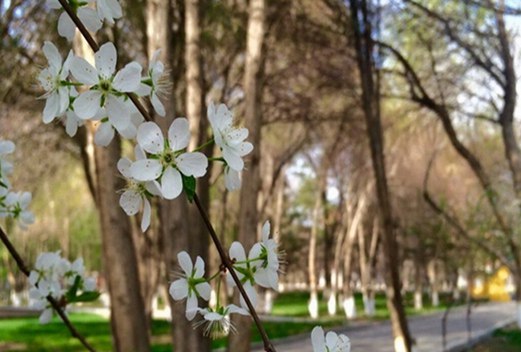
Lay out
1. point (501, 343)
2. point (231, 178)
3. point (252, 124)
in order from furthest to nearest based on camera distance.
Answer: point (501, 343)
point (252, 124)
point (231, 178)

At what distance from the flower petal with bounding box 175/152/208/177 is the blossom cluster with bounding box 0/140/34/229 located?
869 millimetres

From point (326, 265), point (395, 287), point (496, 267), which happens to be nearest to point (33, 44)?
point (395, 287)

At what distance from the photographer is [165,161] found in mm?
1040

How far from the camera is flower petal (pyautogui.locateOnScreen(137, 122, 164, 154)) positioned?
1.03 metres

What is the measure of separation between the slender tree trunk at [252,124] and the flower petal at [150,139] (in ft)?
16.2

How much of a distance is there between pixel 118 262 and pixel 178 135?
5012 mm

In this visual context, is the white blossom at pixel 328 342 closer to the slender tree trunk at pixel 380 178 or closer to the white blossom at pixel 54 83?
the white blossom at pixel 54 83

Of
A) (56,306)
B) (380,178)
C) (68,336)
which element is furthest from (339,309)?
(56,306)

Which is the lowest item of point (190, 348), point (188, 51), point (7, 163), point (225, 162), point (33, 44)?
point (190, 348)

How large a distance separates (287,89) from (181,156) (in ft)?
48.3

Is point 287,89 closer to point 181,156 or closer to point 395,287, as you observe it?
point 395,287

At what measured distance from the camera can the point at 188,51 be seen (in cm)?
666

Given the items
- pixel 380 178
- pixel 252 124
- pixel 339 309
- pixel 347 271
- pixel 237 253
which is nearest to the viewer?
pixel 237 253

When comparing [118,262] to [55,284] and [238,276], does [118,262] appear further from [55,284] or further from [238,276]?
[238,276]
